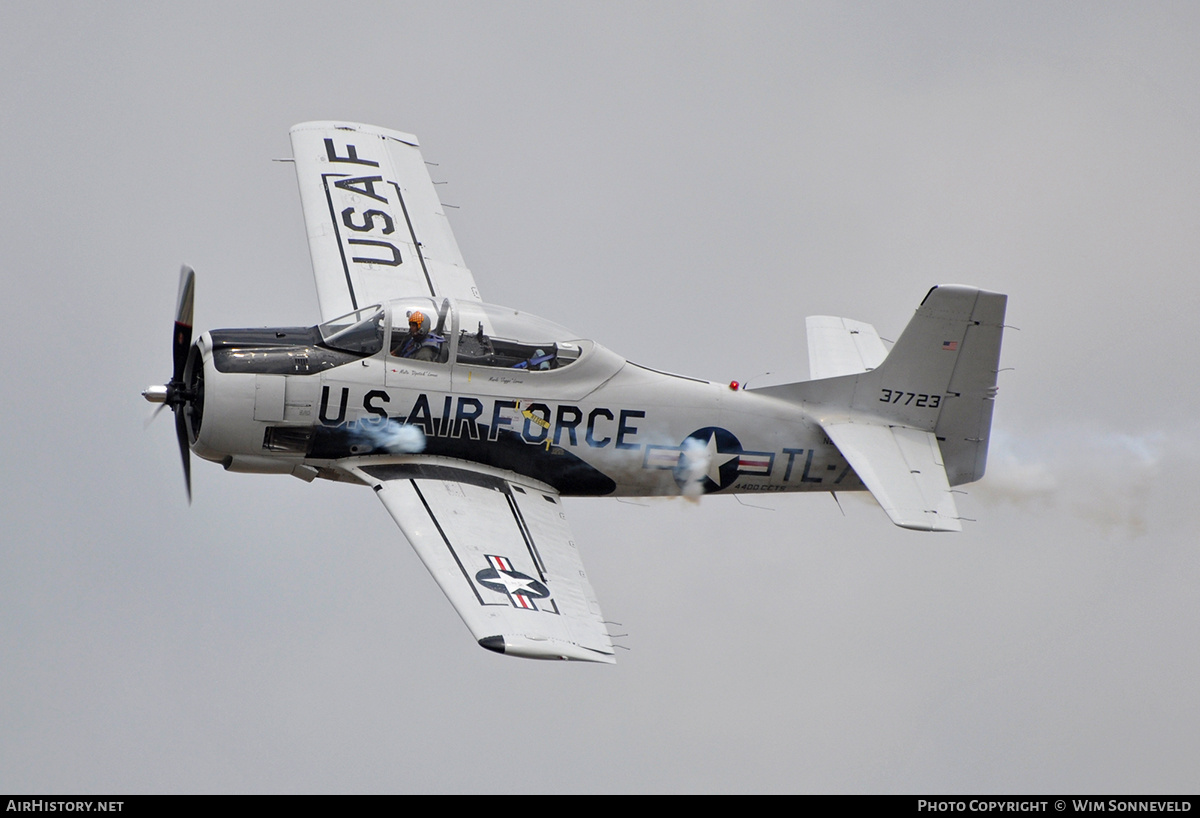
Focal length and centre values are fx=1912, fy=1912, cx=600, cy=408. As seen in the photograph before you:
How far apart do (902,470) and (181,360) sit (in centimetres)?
790

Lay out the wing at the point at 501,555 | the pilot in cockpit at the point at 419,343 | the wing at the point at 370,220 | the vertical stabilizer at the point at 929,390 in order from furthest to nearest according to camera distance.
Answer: the wing at the point at 370,220 < the vertical stabilizer at the point at 929,390 < the pilot in cockpit at the point at 419,343 < the wing at the point at 501,555

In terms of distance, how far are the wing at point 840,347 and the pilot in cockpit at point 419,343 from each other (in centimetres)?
468

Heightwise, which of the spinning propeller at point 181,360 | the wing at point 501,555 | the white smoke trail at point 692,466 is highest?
the spinning propeller at point 181,360

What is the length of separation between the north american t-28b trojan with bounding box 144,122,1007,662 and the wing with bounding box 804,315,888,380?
0.04 m

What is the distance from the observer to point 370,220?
23.7m

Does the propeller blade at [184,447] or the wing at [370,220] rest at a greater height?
the wing at [370,220]

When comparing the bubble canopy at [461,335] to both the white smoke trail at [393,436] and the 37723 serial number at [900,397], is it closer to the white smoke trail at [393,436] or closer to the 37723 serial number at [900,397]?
the white smoke trail at [393,436]

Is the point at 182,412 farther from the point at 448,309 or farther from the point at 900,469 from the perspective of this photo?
the point at 900,469

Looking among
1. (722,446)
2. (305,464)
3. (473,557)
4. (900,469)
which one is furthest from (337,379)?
(900,469)

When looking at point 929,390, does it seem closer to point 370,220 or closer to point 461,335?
point 461,335

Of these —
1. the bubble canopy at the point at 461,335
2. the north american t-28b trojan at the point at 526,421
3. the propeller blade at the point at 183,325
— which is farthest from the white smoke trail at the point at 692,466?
the propeller blade at the point at 183,325

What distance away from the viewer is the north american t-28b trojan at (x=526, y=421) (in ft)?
65.2

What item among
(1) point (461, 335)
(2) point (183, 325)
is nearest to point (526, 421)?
(1) point (461, 335)

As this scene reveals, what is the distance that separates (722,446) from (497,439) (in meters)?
2.60
